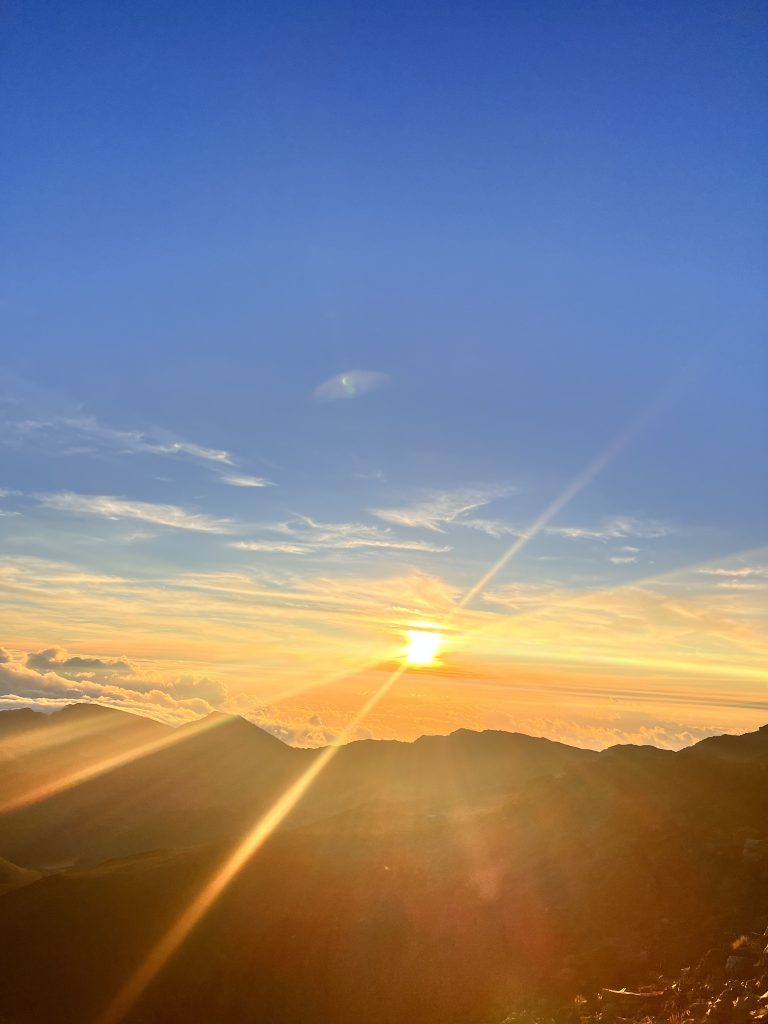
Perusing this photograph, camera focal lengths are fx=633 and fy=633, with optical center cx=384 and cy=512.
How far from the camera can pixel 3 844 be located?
149750 millimetres

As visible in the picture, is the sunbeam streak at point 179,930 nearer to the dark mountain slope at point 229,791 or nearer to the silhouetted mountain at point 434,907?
the silhouetted mountain at point 434,907

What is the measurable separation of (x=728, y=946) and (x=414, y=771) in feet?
460

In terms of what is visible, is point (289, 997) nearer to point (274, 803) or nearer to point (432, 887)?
point (432, 887)

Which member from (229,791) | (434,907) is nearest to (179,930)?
(434,907)

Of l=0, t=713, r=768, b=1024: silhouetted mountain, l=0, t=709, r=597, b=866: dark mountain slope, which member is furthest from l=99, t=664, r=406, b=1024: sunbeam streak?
l=0, t=709, r=597, b=866: dark mountain slope

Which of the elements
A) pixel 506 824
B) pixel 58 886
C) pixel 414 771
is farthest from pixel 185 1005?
pixel 414 771

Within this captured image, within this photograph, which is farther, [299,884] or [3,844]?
[3,844]

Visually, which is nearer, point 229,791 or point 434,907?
point 434,907

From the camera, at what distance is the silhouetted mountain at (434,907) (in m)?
43.6

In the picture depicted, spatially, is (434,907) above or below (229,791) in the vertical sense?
above

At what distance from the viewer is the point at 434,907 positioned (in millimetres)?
58188

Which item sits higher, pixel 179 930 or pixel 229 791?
pixel 179 930

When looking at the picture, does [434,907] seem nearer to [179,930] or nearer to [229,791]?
[179,930]

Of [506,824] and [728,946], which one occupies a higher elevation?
[728,946]
